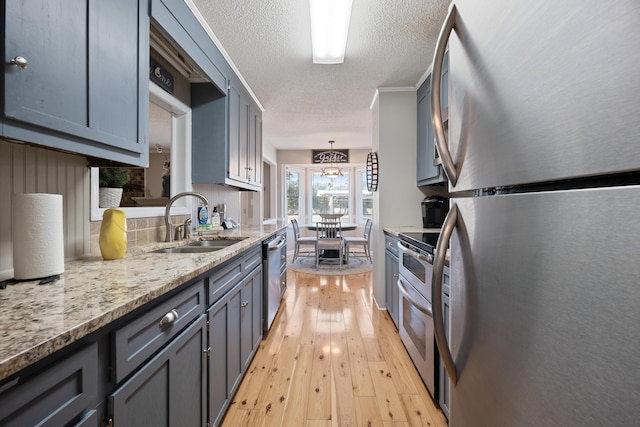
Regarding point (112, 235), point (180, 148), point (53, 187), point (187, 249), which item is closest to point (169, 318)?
point (112, 235)

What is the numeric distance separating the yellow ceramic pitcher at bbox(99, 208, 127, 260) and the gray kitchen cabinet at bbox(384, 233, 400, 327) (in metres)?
2.06

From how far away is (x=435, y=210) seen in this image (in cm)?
289

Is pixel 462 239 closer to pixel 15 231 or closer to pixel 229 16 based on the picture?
pixel 15 231

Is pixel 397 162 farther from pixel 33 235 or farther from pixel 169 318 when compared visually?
pixel 33 235

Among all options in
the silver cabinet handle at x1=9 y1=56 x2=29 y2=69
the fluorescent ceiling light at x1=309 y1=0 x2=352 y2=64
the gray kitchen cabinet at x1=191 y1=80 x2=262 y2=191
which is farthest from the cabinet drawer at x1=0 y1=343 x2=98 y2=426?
Result: the fluorescent ceiling light at x1=309 y1=0 x2=352 y2=64

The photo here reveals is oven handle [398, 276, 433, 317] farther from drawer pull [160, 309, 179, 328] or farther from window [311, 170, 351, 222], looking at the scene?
window [311, 170, 351, 222]

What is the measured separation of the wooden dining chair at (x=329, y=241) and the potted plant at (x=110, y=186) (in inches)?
150

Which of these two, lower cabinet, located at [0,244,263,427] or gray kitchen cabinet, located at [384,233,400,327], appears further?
gray kitchen cabinet, located at [384,233,400,327]

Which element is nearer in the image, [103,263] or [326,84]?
[103,263]

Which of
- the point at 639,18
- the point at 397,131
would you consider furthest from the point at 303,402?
the point at 397,131

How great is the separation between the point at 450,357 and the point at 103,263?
4.51 feet

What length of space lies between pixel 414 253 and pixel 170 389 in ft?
4.94

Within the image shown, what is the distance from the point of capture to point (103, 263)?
4.09ft

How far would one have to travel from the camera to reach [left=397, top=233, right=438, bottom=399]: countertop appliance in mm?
1664
